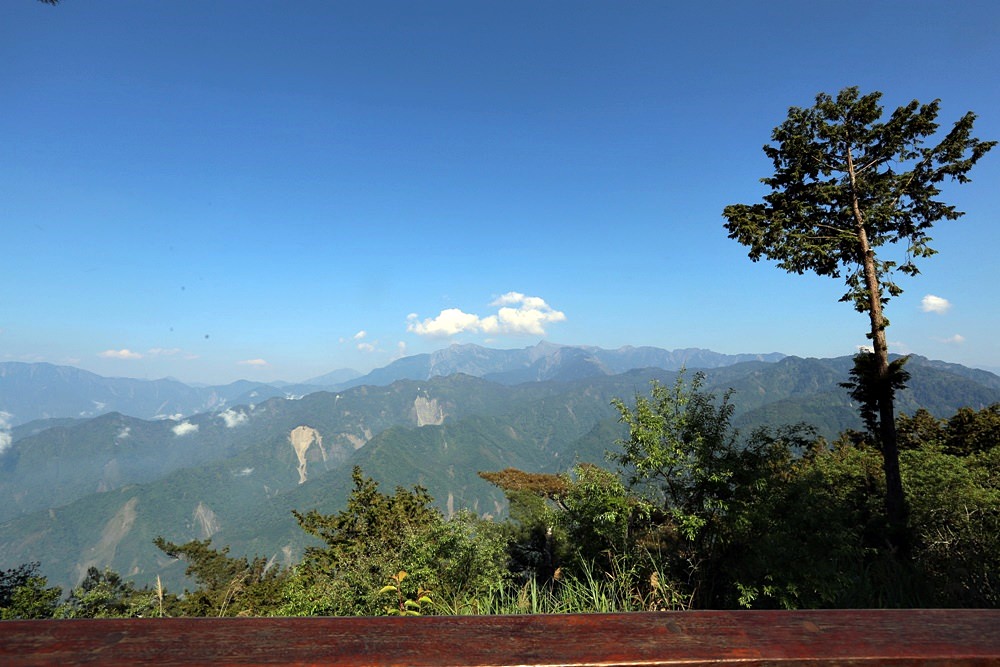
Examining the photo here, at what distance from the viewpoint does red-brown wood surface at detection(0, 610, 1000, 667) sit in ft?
2.77

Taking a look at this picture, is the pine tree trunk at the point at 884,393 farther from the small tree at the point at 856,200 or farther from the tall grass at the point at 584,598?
the tall grass at the point at 584,598

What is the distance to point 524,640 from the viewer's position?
923 millimetres

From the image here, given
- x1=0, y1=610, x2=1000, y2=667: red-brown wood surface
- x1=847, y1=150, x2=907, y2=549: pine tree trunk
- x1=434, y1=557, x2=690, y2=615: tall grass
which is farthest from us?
x1=847, y1=150, x2=907, y2=549: pine tree trunk

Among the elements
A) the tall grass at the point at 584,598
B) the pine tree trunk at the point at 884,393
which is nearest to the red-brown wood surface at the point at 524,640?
the tall grass at the point at 584,598

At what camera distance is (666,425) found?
10008mm

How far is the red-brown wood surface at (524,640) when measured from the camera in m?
0.84

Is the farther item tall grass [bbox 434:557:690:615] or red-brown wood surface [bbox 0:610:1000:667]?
tall grass [bbox 434:557:690:615]

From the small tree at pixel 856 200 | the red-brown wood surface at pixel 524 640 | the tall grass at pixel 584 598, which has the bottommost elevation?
the tall grass at pixel 584 598

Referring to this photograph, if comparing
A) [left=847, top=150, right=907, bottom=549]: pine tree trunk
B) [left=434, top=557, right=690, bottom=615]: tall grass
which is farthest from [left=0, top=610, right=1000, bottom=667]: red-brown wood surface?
[left=847, top=150, right=907, bottom=549]: pine tree trunk

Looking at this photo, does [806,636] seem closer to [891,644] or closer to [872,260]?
[891,644]

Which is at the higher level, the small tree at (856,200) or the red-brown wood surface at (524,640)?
the small tree at (856,200)

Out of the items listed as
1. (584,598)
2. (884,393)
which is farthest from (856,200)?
(584,598)

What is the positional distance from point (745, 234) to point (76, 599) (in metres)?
43.7

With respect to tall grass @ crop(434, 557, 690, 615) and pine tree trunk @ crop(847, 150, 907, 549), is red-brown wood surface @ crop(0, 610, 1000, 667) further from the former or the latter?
pine tree trunk @ crop(847, 150, 907, 549)
